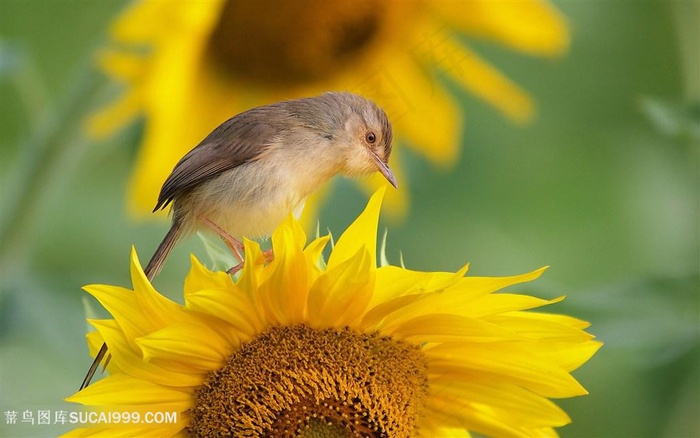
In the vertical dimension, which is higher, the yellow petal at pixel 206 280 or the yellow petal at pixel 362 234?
the yellow petal at pixel 362 234

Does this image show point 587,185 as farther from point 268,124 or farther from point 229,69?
point 268,124

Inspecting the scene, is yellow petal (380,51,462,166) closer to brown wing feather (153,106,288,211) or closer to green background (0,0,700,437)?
green background (0,0,700,437)

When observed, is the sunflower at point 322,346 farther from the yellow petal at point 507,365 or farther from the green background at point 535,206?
the green background at point 535,206

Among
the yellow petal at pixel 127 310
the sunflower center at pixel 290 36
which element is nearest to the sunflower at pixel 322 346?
the yellow petal at pixel 127 310

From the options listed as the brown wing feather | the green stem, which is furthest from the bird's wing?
the green stem

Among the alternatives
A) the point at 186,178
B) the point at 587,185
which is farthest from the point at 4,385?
the point at 587,185

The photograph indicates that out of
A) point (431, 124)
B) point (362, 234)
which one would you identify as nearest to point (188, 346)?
point (362, 234)

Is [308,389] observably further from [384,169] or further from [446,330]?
[384,169]

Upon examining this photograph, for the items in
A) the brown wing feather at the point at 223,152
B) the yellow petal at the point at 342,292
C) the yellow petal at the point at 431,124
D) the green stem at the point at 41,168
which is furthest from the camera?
the yellow petal at the point at 431,124
